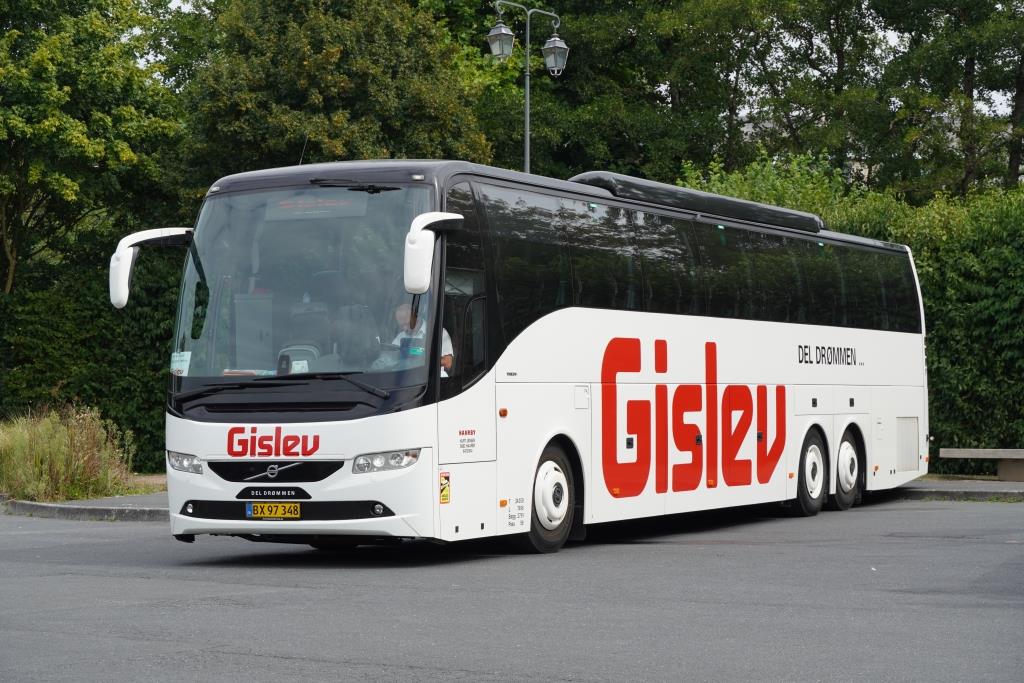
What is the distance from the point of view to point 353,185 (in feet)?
46.3

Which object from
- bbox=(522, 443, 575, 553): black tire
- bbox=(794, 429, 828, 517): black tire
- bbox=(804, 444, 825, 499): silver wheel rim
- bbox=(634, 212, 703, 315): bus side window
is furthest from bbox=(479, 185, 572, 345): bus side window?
bbox=(804, 444, 825, 499): silver wheel rim

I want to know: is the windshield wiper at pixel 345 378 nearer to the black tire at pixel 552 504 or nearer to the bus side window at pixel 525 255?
the bus side window at pixel 525 255

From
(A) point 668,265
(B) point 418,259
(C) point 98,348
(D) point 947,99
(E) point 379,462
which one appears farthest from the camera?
(D) point 947,99

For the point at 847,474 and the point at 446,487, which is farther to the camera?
the point at 847,474

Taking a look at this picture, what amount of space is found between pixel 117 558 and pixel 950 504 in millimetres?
12092

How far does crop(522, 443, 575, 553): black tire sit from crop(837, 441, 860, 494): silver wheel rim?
6989 millimetres

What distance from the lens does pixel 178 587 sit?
12273mm

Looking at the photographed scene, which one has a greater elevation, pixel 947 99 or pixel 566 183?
pixel 947 99

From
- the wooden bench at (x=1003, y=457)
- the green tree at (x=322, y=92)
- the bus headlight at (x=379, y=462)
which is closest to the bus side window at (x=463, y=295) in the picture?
the bus headlight at (x=379, y=462)

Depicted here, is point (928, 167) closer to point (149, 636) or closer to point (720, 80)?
point (720, 80)

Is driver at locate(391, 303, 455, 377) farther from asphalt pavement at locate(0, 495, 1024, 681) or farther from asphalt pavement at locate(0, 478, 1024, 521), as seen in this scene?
asphalt pavement at locate(0, 478, 1024, 521)

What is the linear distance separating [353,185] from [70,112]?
2443 centimetres

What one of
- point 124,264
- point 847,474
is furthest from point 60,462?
point 847,474

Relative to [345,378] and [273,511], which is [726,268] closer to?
[345,378]
